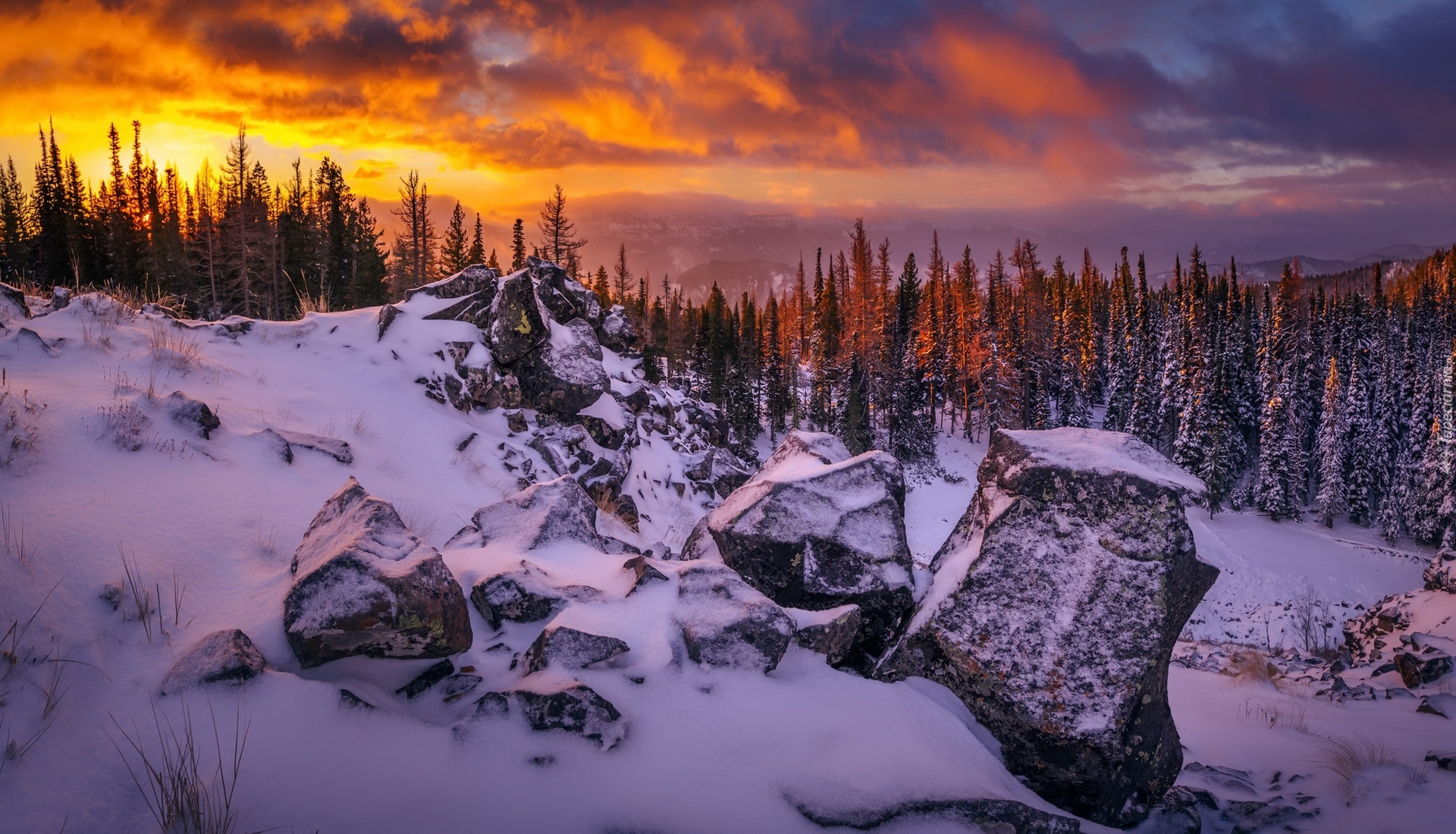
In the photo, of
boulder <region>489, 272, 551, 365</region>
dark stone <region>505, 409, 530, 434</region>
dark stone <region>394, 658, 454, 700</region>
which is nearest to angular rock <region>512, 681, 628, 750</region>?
dark stone <region>394, 658, 454, 700</region>

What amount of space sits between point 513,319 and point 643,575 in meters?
10.3

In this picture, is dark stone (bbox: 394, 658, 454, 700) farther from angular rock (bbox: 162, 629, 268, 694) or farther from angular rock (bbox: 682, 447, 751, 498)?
angular rock (bbox: 682, 447, 751, 498)

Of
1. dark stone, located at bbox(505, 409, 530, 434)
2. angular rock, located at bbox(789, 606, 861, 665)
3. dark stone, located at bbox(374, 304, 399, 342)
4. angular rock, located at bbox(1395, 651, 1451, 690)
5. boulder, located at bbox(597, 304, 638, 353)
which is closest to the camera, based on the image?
angular rock, located at bbox(789, 606, 861, 665)

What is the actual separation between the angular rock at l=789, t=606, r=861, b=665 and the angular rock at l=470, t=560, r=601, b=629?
1652 mm

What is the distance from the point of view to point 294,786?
2838mm

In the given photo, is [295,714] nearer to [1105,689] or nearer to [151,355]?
[1105,689]

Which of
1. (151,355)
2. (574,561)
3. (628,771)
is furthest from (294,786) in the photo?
(151,355)

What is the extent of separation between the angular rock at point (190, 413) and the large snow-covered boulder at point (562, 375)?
8.20 meters

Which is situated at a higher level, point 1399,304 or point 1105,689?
point 1399,304

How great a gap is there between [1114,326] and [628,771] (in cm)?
8051

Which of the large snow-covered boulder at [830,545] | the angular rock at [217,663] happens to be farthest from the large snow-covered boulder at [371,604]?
the large snow-covered boulder at [830,545]

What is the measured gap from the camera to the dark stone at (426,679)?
12.4 ft

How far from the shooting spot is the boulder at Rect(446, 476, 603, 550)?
5750 millimetres

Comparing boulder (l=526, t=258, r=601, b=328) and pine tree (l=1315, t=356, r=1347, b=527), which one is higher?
boulder (l=526, t=258, r=601, b=328)
